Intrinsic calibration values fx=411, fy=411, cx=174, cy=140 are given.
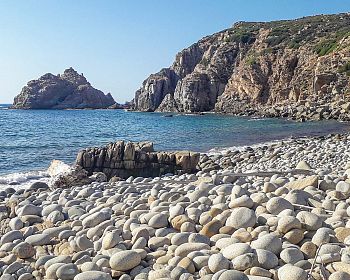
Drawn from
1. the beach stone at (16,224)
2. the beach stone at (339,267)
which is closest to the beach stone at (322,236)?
the beach stone at (339,267)

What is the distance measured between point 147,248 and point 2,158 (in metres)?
18.8

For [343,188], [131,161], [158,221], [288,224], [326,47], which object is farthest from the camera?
[326,47]

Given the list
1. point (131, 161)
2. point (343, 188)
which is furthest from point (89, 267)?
point (131, 161)

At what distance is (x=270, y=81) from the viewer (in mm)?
68750

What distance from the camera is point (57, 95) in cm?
12294

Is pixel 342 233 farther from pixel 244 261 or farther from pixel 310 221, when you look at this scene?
pixel 244 261

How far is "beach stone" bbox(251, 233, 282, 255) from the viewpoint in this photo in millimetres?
3885

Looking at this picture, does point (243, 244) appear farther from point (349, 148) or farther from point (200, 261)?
point (349, 148)

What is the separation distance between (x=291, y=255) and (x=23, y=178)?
1333 centimetres

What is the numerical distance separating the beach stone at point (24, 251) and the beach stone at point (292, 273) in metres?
2.94

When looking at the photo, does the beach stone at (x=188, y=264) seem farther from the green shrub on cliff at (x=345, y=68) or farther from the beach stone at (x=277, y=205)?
the green shrub on cliff at (x=345, y=68)

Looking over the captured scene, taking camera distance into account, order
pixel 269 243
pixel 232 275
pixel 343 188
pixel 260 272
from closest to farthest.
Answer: pixel 232 275 < pixel 260 272 < pixel 269 243 < pixel 343 188

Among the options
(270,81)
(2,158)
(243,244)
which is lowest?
(2,158)

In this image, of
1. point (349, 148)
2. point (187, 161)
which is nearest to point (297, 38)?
point (349, 148)
